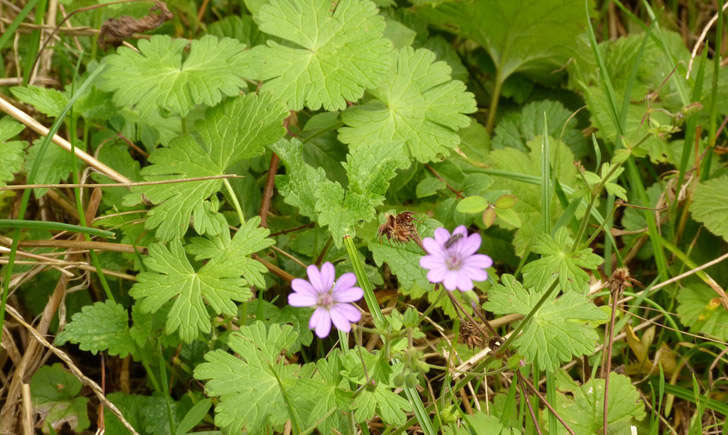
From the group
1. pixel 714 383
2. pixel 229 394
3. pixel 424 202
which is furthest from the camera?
pixel 424 202

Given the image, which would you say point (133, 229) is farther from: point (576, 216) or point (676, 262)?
point (676, 262)

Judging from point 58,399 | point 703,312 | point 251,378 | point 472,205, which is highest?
point 472,205

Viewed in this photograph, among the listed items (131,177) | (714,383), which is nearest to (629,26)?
(714,383)

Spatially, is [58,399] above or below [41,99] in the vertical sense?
below

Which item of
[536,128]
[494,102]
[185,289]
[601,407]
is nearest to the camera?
[185,289]

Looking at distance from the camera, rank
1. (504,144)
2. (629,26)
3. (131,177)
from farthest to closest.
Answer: (629,26) → (504,144) → (131,177)

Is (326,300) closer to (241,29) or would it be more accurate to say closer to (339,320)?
(339,320)

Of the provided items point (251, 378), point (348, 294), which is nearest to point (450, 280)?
point (348, 294)
